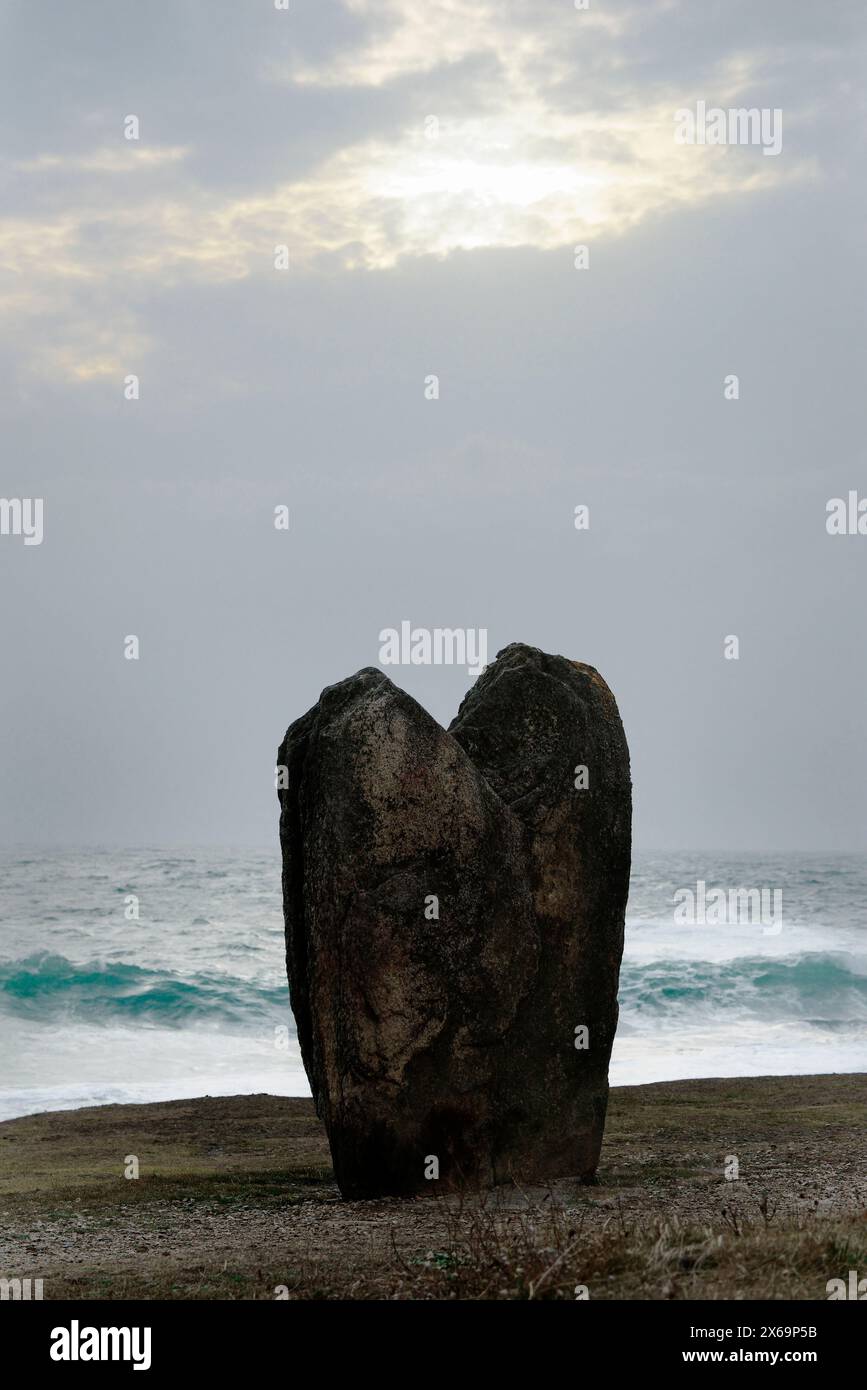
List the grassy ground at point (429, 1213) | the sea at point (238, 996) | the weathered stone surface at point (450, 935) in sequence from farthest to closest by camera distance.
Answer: the sea at point (238, 996) < the weathered stone surface at point (450, 935) < the grassy ground at point (429, 1213)

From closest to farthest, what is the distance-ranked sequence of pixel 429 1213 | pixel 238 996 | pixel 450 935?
pixel 429 1213, pixel 450 935, pixel 238 996

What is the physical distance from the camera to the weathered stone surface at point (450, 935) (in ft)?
28.2

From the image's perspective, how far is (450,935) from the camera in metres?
8.70

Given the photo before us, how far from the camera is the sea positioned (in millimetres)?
20297

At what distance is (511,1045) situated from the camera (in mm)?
8984

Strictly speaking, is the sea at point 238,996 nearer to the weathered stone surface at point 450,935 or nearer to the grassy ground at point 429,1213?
the grassy ground at point 429,1213

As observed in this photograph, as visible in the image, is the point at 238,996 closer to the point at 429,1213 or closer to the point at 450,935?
the point at 450,935

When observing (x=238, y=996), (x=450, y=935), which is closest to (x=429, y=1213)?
(x=450, y=935)

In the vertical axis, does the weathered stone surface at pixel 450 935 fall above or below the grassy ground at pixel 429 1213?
above

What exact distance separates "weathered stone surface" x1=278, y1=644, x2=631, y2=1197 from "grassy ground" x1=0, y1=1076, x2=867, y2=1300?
1.59ft

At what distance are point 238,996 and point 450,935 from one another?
753 inches

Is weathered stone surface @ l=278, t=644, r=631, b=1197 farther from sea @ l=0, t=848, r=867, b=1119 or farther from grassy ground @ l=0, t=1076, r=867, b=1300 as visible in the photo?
sea @ l=0, t=848, r=867, b=1119

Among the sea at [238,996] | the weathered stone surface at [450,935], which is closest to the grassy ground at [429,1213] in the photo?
the weathered stone surface at [450,935]

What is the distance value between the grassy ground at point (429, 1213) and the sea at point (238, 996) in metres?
4.67
